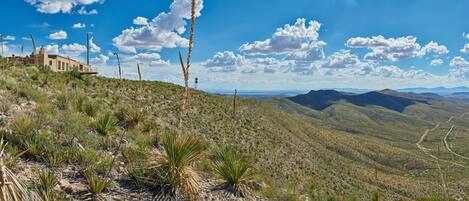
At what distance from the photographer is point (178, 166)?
754cm

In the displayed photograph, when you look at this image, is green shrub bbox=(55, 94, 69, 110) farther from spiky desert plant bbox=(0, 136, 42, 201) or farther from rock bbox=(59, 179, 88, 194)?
spiky desert plant bbox=(0, 136, 42, 201)

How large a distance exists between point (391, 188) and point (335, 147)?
2504cm

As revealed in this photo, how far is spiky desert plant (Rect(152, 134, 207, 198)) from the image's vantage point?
24.0 feet

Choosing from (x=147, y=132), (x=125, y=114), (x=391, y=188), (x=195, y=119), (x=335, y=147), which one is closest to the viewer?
(x=147, y=132)

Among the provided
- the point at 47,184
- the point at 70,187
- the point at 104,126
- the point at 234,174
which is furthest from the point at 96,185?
the point at 104,126

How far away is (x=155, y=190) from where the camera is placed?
7.34 m

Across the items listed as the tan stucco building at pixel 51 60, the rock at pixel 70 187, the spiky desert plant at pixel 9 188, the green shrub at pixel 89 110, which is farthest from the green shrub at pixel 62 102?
the tan stucco building at pixel 51 60

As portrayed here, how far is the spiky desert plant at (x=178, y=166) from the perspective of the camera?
24.0ft

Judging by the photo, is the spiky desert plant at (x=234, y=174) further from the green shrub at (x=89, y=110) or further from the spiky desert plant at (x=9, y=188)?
the spiky desert plant at (x=9, y=188)

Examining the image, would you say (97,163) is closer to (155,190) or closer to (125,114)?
(155,190)

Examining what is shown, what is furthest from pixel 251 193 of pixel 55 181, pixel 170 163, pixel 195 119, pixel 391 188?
pixel 391 188

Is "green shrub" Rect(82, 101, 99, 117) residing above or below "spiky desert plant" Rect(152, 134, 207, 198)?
above

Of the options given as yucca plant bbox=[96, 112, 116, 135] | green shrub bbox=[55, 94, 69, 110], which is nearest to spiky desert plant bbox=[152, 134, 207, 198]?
yucca plant bbox=[96, 112, 116, 135]

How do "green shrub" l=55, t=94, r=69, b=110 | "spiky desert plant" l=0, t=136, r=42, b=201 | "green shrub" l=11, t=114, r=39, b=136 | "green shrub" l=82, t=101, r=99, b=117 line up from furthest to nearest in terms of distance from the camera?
1. "green shrub" l=82, t=101, r=99, b=117
2. "green shrub" l=55, t=94, r=69, b=110
3. "green shrub" l=11, t=114, r=39, b=136
4. "spiky desert plant" l=0, t=136, r=42, b=201
